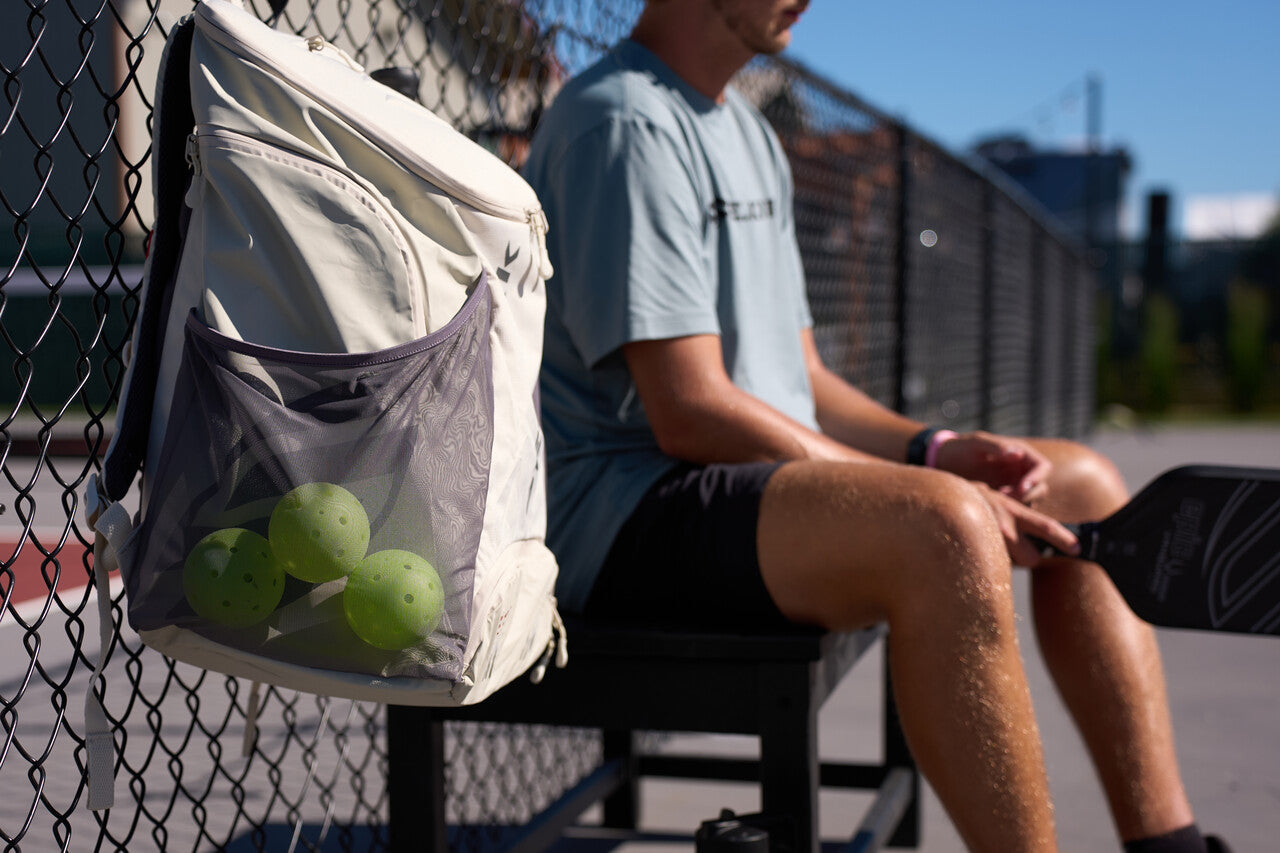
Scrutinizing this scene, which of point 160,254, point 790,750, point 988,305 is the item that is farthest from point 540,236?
point 988,305

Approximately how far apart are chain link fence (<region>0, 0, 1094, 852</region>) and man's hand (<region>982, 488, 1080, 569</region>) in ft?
3.83

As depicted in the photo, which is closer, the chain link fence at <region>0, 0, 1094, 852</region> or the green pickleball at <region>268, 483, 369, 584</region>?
the green pickleball at <region>268, 483, 369, 584</region>

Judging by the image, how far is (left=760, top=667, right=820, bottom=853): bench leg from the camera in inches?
69.1

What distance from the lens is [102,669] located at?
129 centimetres

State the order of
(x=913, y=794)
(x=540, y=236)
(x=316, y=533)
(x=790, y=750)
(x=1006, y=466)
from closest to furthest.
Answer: (x=316, y=533), (x=540, y=236), (x=790, y=750), (x=1006, y=466), (x=913, y=794)

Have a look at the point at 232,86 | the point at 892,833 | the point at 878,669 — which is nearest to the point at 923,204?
the point at 878,669

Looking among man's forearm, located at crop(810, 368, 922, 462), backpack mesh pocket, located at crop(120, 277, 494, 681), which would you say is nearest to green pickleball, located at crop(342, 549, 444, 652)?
backpack mesh pocket, located at crop(120, 277, 494, 681)

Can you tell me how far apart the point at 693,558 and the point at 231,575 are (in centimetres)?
83

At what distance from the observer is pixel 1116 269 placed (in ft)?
76.1

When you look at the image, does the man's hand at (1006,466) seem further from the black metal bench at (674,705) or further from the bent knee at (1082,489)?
the black metal bench at (674,705)

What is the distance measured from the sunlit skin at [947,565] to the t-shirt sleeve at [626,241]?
52 mm

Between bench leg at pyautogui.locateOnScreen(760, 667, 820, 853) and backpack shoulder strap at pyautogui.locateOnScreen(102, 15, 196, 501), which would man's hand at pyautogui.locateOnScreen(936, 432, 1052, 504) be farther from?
backpack shoulder strap at pyautogui.locateOnScreen(102, 15, 196, 501)

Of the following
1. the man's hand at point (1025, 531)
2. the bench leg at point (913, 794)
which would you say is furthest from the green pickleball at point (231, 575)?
the bench leg at point (913, 794)

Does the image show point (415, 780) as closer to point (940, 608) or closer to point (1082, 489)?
point (940, 608)
